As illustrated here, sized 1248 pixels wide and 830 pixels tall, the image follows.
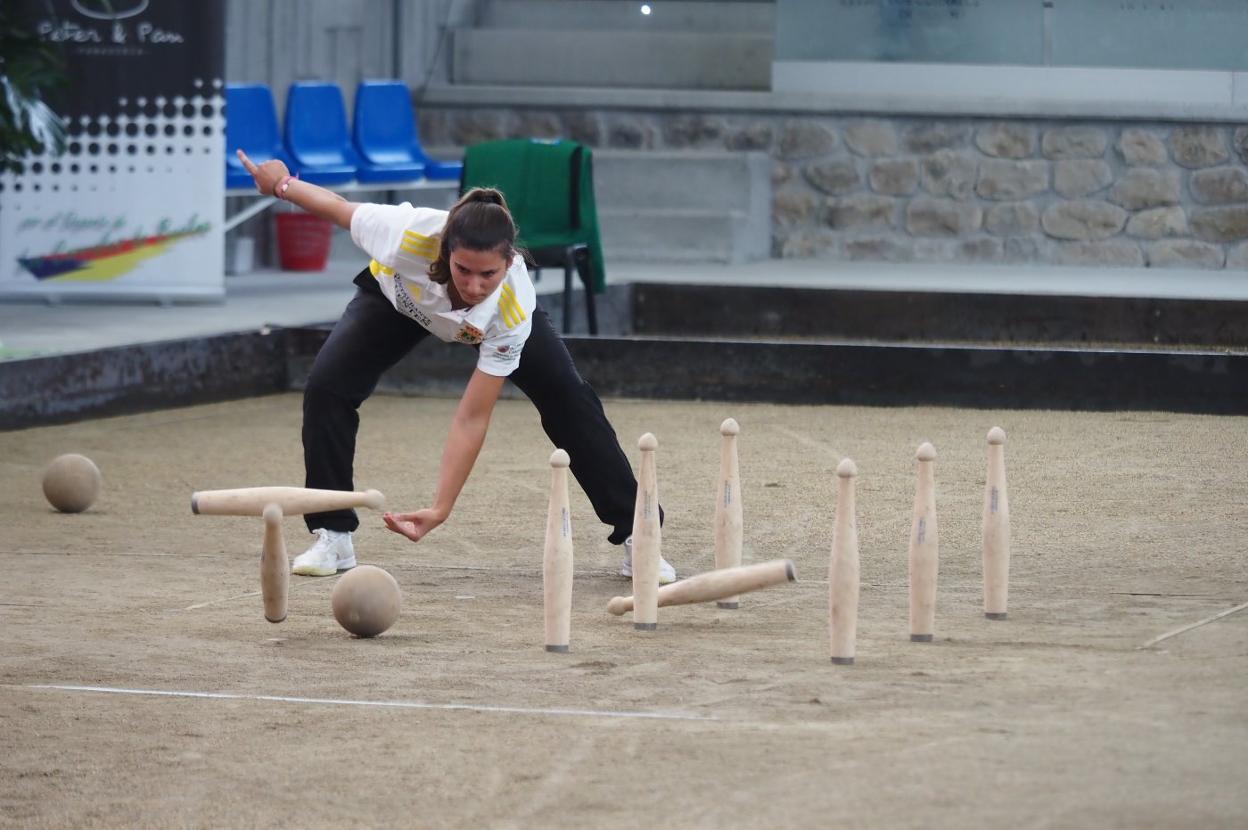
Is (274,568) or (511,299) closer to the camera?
(274,568)

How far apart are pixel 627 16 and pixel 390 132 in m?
2.29

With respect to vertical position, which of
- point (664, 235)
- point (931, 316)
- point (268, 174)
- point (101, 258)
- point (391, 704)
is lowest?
point (391, 704)

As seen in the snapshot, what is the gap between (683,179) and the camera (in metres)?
13.4

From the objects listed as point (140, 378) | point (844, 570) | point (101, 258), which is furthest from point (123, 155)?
point (844, 570)

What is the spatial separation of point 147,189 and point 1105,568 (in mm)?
6236

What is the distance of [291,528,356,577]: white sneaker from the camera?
5188 millimetres

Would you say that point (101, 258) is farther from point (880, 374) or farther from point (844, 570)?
point (844, 570)

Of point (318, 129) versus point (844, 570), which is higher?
point (318, 129)

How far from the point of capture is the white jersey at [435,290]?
4.78 meters

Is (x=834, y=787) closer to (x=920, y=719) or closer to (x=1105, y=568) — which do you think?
(x=920, y=719)

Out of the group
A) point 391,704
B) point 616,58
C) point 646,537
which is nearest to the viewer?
point 391,704

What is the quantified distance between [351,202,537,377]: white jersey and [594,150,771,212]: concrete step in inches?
334

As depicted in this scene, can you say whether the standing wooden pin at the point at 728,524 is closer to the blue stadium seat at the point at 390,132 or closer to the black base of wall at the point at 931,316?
the black base of wall at the point at 931,316

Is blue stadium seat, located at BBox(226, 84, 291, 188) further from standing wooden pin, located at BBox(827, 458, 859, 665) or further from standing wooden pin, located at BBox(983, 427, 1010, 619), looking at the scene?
standing wooden pin, located at BBox(827, 458, 859, 665)
